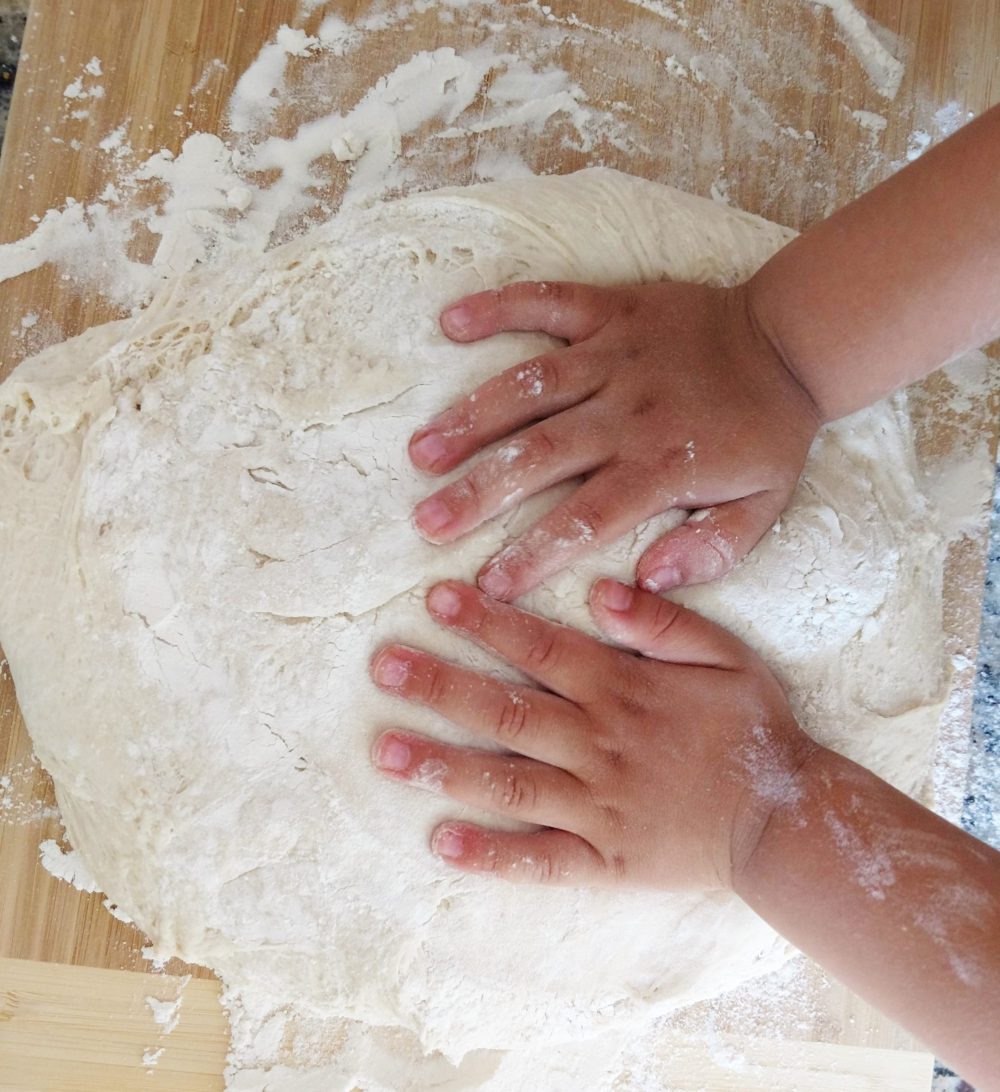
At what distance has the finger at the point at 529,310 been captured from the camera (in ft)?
3.10

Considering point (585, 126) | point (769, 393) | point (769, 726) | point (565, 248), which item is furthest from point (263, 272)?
point (769, 726)

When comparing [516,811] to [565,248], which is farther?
[565,248]

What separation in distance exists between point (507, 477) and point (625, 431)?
0.41 ft

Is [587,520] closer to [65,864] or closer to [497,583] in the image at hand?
[497,583]

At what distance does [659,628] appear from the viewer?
916 millimetres

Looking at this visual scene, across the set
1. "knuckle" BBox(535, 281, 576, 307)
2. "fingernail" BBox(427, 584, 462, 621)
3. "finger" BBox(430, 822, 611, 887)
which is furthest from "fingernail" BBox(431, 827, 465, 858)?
"knuckle" BBox(535, 281, 576, 307)

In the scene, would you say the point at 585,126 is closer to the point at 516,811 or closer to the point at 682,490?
the point at 682,490

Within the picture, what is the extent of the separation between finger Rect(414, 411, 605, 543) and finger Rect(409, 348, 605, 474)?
2 centimetres

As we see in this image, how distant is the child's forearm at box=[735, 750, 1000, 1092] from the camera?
0.78m

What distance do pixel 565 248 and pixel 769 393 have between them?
0.88 ft

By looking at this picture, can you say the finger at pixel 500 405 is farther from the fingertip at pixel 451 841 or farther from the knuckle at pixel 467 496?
the fingertip at pixel 451 841

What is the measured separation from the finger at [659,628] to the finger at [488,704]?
0.10m

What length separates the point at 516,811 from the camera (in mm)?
909

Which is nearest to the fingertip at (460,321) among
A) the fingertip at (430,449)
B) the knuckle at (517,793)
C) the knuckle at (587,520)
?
the fingertip at (430,449)
